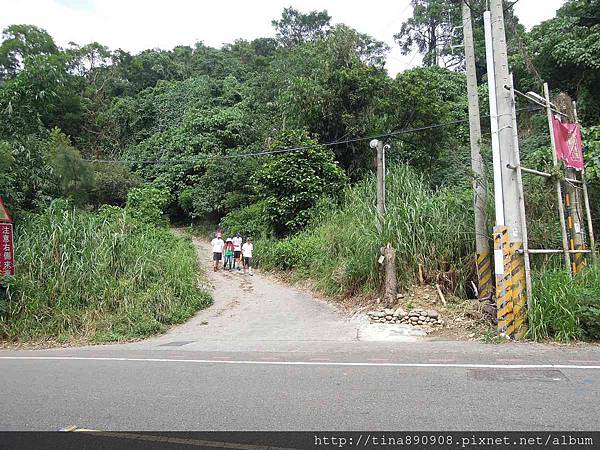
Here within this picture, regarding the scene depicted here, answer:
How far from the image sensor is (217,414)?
4.87 m

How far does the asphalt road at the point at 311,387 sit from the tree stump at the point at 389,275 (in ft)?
5.47

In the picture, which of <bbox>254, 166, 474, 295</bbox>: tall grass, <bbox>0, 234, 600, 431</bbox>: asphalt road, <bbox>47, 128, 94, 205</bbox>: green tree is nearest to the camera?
<bbox>0, 234, 600, 431</bbox>: asphalt road

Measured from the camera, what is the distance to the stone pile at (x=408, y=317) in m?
10.5

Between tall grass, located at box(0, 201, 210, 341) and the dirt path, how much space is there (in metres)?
0.88

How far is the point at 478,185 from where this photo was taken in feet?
35.2

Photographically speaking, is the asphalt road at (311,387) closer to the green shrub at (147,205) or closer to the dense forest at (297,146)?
the dense forest at (297,146)

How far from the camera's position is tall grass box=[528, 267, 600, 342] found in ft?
27.2

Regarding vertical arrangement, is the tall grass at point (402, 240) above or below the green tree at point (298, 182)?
below

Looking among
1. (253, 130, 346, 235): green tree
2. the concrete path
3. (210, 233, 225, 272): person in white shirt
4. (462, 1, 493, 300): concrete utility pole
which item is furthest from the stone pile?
(210, 233, 225, 272): person in white shirt

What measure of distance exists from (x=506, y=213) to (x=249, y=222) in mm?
16219

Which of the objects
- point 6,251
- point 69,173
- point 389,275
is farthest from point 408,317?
point 69,173

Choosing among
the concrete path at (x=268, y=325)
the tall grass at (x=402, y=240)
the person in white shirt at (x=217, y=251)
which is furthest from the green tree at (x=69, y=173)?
the tall grass at (x=402, y=240)

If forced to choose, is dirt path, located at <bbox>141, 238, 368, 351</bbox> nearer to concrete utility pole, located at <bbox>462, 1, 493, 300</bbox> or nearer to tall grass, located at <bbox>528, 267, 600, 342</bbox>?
concrete utility pole, located at <bbox>462, 1, 493, 300</bbox>

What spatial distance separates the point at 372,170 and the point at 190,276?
1137 cm
